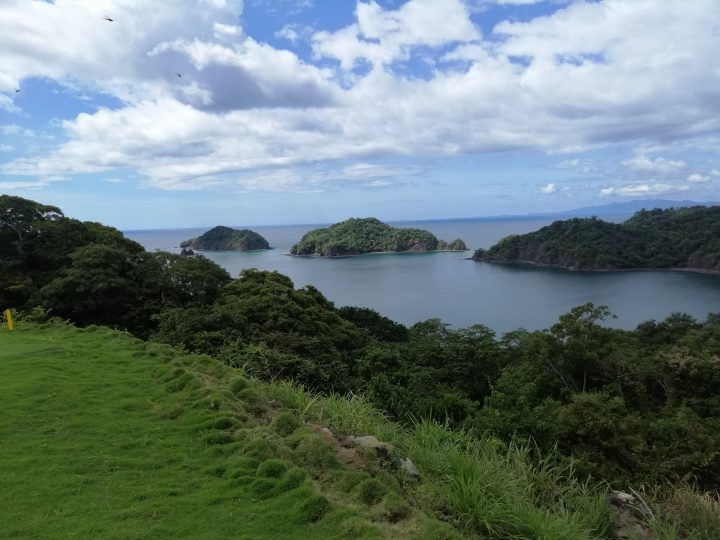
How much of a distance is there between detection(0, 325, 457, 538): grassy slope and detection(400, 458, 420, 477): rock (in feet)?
1.04

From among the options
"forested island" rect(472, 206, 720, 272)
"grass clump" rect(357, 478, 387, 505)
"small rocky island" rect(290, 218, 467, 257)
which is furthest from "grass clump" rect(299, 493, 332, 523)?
"small rocky island" rect(290, 218, 467, 257)

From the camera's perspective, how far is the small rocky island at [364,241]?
113 metres

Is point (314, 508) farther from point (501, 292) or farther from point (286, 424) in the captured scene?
point (501, 292)

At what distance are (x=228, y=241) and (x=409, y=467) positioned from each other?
135 m

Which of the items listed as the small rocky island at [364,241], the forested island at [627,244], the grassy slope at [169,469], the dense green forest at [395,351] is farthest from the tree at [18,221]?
the small rocky island at [364,241]

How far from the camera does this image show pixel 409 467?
4.79 metres

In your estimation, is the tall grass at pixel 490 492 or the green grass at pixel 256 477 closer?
the green grass at pixel 256 477

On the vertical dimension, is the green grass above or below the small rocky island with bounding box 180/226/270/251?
below

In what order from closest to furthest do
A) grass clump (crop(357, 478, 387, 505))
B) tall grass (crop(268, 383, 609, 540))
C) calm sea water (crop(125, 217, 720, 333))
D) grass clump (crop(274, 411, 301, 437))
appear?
tall grass (crop(268, 383, 609, 540)), grass clump (crop(357, 478, 387, 505)), grass clump (crop(274, 411, 301, 437)), calm sea water (crop(125, 217, 720, 333))

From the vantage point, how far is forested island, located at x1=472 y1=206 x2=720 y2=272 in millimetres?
77062

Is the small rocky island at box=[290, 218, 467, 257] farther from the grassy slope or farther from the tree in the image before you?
the grassy slope

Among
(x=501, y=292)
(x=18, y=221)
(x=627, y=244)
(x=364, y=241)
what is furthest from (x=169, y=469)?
(x=364, y=241)

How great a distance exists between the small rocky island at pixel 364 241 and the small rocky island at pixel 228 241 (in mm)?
15505

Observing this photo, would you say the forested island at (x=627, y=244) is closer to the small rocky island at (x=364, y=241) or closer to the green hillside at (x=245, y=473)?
the small rocky island at (x=364, y=241)
